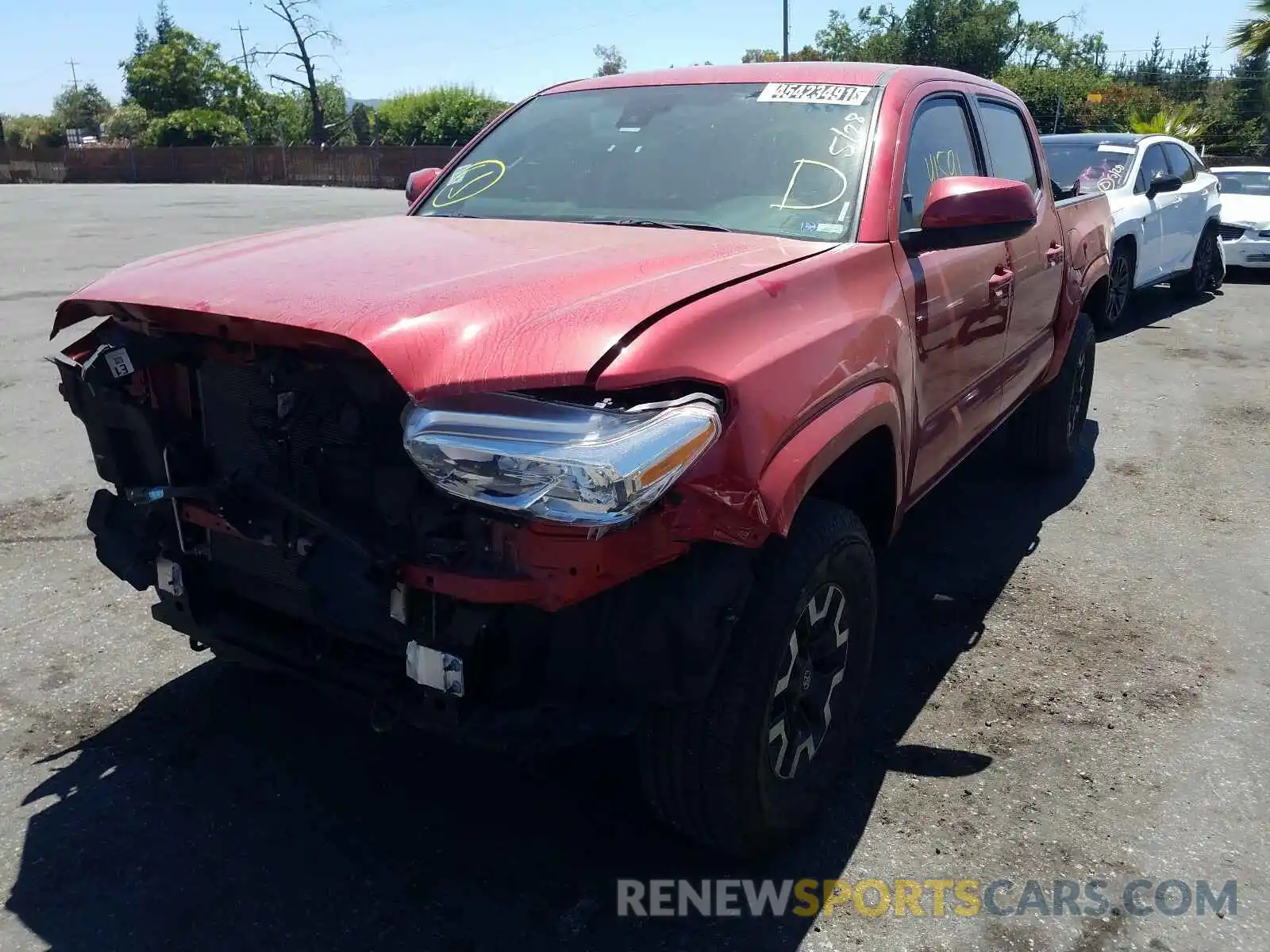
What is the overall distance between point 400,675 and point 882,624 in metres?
2.17

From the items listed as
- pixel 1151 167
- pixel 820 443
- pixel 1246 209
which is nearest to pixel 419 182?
pixel 820 443

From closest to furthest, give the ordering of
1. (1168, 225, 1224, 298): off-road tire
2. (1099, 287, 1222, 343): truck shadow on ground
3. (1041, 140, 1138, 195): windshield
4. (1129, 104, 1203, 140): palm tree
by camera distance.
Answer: (1041, 140, 1138, 195): windshield → (1099, 287, 1222, 343): truck shadow on ground → (1168, 225, 1224, 298): off-road tire → (1129, 104, 1203, 140): palm tree

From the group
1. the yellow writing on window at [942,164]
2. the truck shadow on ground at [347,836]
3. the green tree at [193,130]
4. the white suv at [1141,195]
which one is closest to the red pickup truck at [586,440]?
the yellow writing on window at [942,164]

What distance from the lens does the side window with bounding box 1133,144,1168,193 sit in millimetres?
9656

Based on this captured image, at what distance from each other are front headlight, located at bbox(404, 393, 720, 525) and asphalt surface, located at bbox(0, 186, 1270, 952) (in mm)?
1083

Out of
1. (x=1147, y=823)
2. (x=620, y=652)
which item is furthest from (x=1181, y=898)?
(x=620, y=652)

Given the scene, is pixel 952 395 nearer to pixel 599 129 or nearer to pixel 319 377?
pixel 599 129

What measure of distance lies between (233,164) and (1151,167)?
4505cm

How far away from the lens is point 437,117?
163ft

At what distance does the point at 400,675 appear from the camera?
2275 millimetres

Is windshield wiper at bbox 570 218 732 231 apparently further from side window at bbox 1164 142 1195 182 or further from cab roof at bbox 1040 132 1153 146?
side window at bbox 1164 142 1195 182

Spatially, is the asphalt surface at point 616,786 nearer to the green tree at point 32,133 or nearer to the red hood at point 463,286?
the red hood at point 463,286

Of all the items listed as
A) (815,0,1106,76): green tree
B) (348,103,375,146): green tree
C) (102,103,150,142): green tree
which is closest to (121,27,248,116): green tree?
(102,103,150,142): green tree

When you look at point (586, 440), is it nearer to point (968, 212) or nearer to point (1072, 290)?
point (968, 212)
